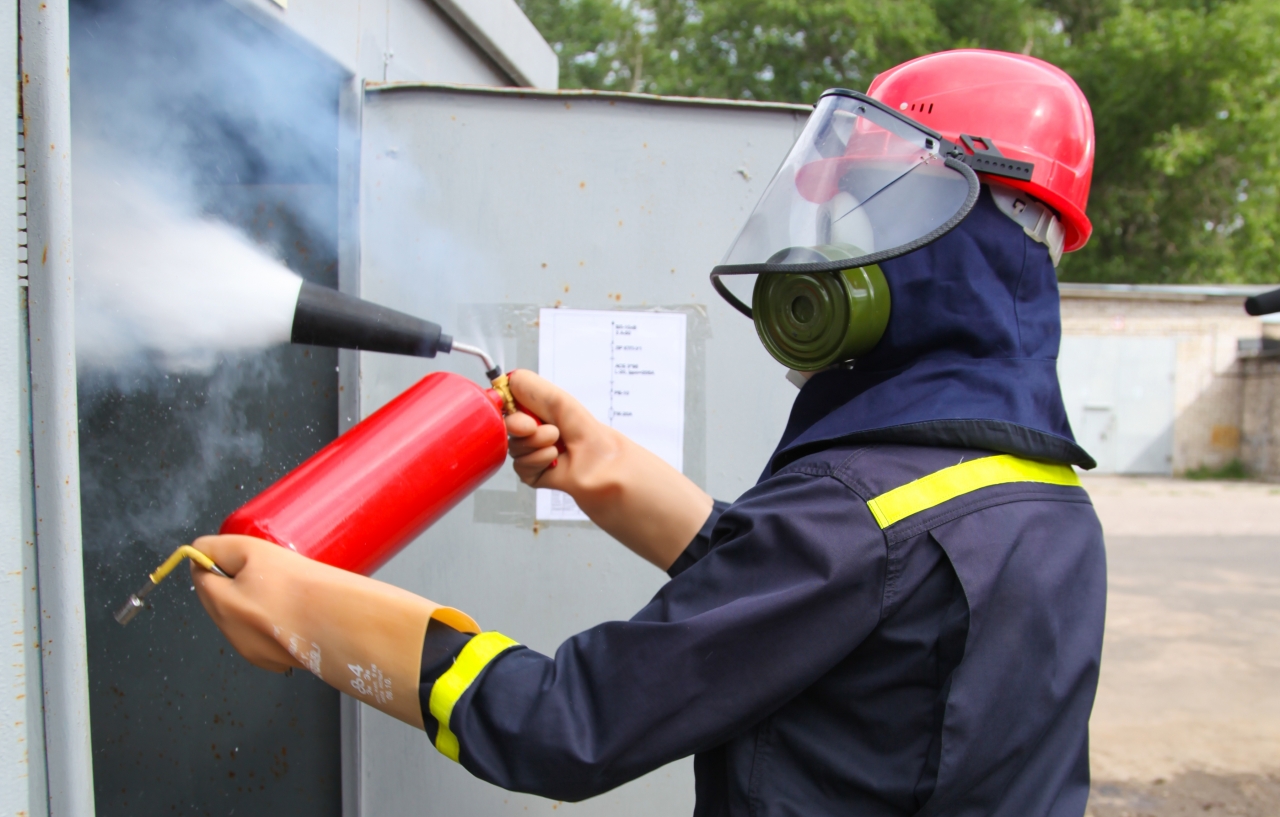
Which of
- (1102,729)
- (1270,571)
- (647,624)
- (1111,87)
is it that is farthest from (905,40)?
(647,624)

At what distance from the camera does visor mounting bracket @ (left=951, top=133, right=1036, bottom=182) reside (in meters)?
1.09

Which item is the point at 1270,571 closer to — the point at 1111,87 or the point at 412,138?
the point at 412,138

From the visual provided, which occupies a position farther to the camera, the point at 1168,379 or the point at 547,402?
the point at 1168,379

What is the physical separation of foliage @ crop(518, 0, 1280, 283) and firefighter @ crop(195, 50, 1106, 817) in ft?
54.0

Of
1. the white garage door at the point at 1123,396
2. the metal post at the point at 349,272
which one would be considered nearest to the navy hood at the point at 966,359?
the metal post at the point at 349,272

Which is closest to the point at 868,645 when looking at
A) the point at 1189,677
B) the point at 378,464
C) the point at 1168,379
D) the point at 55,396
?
the point at 378,464

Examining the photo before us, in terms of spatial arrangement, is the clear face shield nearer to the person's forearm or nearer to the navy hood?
the navy hood

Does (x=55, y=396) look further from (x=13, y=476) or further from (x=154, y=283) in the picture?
(x=154, y=283)

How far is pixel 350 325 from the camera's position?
1.39 m

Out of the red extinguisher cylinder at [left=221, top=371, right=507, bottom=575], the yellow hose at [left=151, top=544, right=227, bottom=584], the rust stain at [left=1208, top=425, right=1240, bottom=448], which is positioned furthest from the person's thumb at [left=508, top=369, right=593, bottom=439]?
the rust stain at [left=1208, top=425, right=1240, bottom=448]

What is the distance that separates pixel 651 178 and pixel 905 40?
1653 centimetres

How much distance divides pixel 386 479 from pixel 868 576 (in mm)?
704

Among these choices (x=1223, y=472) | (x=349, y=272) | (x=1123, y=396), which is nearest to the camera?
(x=349, y=272)

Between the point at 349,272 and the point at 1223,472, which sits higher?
the point at 349,272
